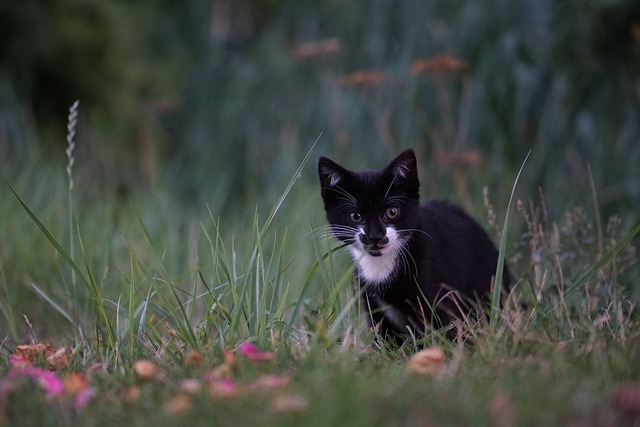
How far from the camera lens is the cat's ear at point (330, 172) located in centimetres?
330

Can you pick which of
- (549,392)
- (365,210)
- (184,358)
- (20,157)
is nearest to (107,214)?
(20,157)

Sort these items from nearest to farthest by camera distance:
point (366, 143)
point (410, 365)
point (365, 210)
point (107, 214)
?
point (410, 365) → point (365, 210) → point (107, 214) → point (366, 143)

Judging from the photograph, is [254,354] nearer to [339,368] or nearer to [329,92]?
[339,368]

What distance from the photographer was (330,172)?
132 inches

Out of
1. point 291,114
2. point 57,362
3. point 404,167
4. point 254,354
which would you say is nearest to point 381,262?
point 404,167

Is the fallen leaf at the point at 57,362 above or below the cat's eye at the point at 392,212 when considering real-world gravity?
below

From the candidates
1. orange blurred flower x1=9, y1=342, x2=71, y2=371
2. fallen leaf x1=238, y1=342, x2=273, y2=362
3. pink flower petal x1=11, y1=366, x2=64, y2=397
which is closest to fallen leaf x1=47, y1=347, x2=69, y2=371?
orange blurred flower x1=9, y1=342, x2=71, y2=371

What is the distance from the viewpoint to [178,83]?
7820 mm

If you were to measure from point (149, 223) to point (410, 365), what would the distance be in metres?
3.36

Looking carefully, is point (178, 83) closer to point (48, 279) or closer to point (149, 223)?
point (149, 223)

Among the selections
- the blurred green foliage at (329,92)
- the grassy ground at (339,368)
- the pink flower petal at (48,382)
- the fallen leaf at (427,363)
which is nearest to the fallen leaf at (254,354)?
the grassy ground at (339,368)

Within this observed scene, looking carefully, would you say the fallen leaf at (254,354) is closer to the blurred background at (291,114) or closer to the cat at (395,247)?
the cat at (395,247)

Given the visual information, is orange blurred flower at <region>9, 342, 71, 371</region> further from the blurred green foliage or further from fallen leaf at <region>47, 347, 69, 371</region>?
the blurred green foliage

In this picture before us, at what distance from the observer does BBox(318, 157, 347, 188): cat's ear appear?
330 centimetres
